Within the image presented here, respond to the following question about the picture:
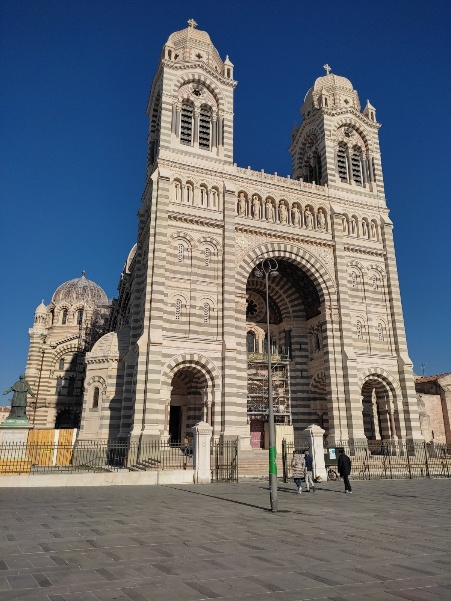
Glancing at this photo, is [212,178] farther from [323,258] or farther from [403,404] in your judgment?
[403,404]

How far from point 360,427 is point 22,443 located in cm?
1907

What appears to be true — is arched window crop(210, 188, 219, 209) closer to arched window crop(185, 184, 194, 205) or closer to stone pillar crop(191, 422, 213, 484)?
arched window crop(185, 184, 194, 205)

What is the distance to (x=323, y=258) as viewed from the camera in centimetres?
3120

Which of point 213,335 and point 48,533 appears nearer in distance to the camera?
point 48,533

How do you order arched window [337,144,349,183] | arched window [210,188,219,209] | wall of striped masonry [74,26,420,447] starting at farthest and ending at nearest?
arched window [337,144,349,183] < arched window [210,188,219,209] < wall of striped masonry [74,26,420,447]

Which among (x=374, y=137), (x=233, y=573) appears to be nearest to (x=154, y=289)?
(x=233, y=573)

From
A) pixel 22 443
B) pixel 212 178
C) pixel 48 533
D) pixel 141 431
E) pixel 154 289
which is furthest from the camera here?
pixel 212 178

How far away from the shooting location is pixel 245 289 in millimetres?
29891

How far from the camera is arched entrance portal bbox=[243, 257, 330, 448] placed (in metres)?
30.5

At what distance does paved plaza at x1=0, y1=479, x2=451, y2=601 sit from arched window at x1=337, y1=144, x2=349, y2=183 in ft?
88.4

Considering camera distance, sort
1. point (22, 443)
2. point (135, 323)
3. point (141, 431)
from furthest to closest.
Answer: point (135, 323), point (141, 431), point (22, 443)

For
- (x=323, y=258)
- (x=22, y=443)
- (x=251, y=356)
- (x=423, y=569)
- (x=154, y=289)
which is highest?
(x=323, y=258)

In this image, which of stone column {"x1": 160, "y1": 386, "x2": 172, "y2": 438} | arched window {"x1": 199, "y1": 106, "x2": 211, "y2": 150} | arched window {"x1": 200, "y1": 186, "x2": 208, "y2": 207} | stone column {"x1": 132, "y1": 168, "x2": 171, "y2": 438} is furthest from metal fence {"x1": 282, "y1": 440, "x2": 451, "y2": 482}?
arched window {"x1": 199, "y1": 106, "x2": 211, "y2": 150}

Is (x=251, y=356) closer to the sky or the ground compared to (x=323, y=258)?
closer to the ground
